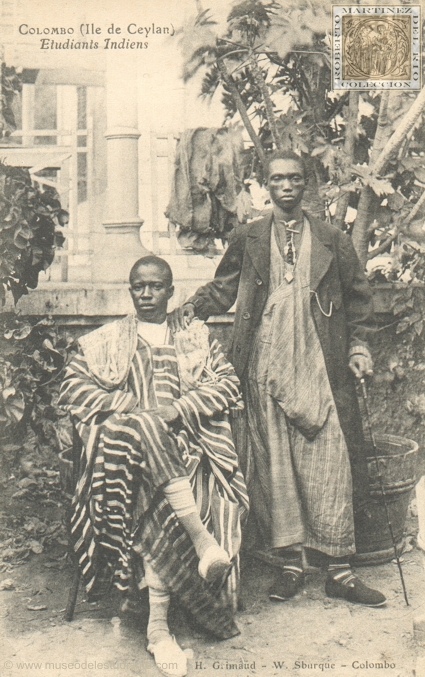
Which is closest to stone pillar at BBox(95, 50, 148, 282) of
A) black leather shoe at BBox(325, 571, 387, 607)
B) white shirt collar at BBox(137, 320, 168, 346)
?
white shirt collar at BBox(137, 320, 168, 346)

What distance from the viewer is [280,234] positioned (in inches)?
134

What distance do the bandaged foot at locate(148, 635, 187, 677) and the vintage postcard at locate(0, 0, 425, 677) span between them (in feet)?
0.03

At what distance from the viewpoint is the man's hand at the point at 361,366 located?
11.0ft

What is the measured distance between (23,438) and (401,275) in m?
2.25

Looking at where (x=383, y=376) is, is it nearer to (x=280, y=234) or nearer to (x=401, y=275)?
(x=401, y=275)

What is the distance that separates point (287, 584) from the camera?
11.0 ft

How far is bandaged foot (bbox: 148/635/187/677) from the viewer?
9.23 feet

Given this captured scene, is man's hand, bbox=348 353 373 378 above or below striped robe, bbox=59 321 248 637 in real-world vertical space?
above

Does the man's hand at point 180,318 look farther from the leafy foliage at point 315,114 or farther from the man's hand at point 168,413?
the leafy foliage at point 315,114

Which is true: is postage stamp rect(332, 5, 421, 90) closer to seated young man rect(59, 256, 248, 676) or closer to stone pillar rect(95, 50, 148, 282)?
stone pillar rect(95, 50, 148, 282)

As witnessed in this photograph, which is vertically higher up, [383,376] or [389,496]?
[383,376]

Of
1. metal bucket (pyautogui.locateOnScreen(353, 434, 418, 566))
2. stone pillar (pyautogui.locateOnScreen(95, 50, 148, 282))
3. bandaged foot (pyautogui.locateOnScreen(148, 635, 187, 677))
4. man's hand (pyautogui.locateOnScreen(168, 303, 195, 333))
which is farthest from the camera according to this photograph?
stone pillar (pyautogui.locateOnScreen(95, 50, 148, 282))

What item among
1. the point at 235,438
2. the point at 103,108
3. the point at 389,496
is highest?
the point at 103,108

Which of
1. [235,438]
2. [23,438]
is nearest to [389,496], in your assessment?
[235,438]
